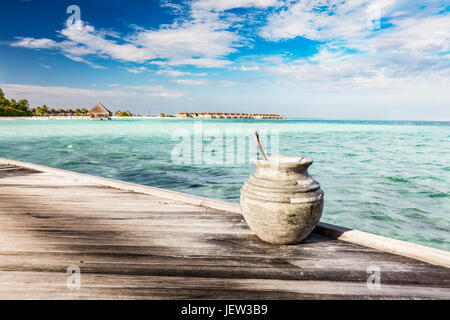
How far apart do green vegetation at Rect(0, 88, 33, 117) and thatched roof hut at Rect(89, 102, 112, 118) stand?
2364 cm

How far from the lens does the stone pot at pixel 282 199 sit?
2834 mm

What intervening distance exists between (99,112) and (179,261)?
→ 13446 cm

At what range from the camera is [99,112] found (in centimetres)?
12400

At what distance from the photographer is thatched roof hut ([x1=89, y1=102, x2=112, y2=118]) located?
123 meters

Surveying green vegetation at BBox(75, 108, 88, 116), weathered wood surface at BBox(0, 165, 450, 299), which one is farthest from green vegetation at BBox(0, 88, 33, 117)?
weathered wood surface at BBox(0, 165, 450, 299)

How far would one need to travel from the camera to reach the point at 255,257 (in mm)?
2922

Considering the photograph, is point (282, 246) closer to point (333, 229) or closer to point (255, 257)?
point (255, 257)

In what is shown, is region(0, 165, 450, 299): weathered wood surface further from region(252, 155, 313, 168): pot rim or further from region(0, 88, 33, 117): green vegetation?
region(0, 88, 33, 117): green vegetation
